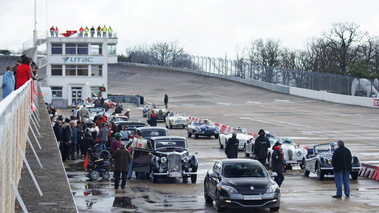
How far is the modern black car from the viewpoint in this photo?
45.6 feet

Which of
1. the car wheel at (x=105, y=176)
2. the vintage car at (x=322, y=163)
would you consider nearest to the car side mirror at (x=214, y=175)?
the car wheel at (x=105, y=176)

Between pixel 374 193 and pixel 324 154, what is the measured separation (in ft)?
12.2

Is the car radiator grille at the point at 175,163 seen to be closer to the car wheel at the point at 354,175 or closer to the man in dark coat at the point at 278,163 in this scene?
the man in dark coat at the point at 278,163

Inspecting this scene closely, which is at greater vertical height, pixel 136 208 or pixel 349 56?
pixel 349 56

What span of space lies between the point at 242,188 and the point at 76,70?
6244 centimetres

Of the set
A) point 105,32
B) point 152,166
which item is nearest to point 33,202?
point 152,166

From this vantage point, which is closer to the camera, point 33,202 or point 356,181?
point 33,202

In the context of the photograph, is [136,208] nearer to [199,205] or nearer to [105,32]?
[199,205]

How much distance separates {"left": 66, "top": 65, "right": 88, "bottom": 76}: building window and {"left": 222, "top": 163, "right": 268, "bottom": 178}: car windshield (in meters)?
61.1

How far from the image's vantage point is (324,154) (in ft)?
67.9

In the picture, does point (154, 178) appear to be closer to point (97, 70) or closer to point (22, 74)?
point (22, 74)

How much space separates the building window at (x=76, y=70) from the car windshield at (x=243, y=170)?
61.1 metres

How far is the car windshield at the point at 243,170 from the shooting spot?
49.1ft

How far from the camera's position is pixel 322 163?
2000 centimetres
